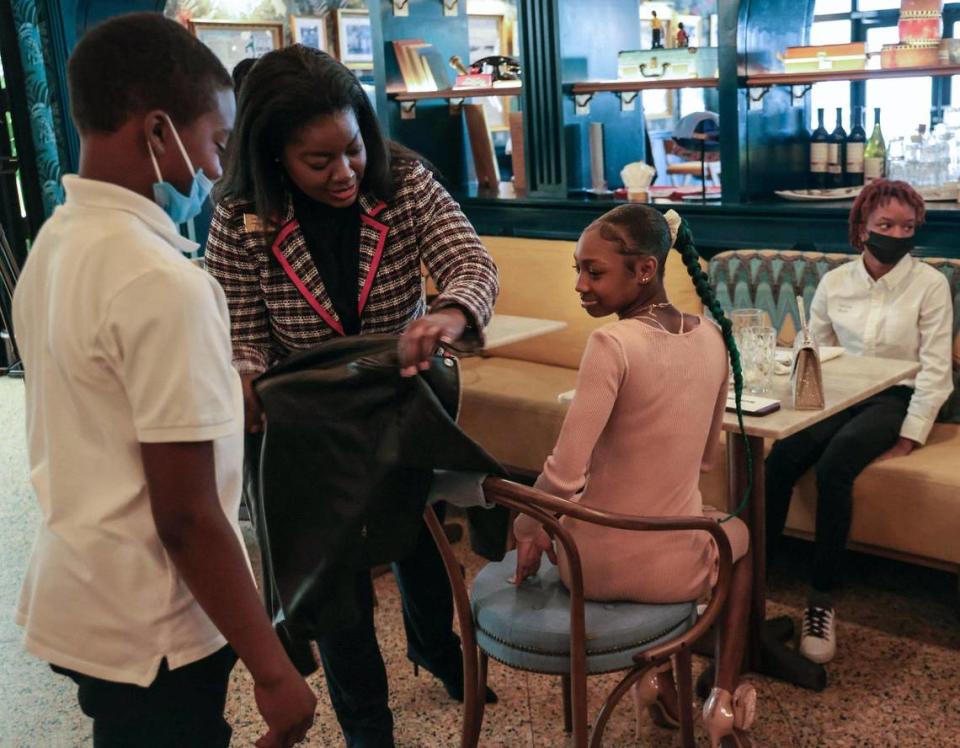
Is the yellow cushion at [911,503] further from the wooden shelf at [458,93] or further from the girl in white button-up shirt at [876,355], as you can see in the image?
the wooden shelf at [458,93]

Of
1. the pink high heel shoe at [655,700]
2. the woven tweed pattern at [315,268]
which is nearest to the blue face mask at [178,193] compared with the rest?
the woven tweed pattern at [315,268]

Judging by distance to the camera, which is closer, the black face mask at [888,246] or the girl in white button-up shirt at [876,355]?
the girl in white button-up shirt at [876,355]

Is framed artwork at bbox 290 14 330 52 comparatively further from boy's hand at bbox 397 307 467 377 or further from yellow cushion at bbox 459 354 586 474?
boy's hand at bbox 397 307 467 377

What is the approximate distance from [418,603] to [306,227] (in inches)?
36.3

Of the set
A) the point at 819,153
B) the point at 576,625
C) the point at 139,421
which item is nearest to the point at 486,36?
the point at 819,153

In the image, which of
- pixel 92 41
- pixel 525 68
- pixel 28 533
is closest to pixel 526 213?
pixel 525 68

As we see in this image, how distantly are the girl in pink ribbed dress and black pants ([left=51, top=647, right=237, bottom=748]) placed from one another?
1.00m

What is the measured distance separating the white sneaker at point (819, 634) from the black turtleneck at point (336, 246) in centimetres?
156

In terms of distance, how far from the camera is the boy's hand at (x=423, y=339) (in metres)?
1.72

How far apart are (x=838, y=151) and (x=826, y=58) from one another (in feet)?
1.21

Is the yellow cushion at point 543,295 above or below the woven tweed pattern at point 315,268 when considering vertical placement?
below

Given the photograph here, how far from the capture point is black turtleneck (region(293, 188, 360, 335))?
7.30ft

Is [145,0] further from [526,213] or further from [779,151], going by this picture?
[779,151]

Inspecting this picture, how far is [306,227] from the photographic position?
222 centimetres
